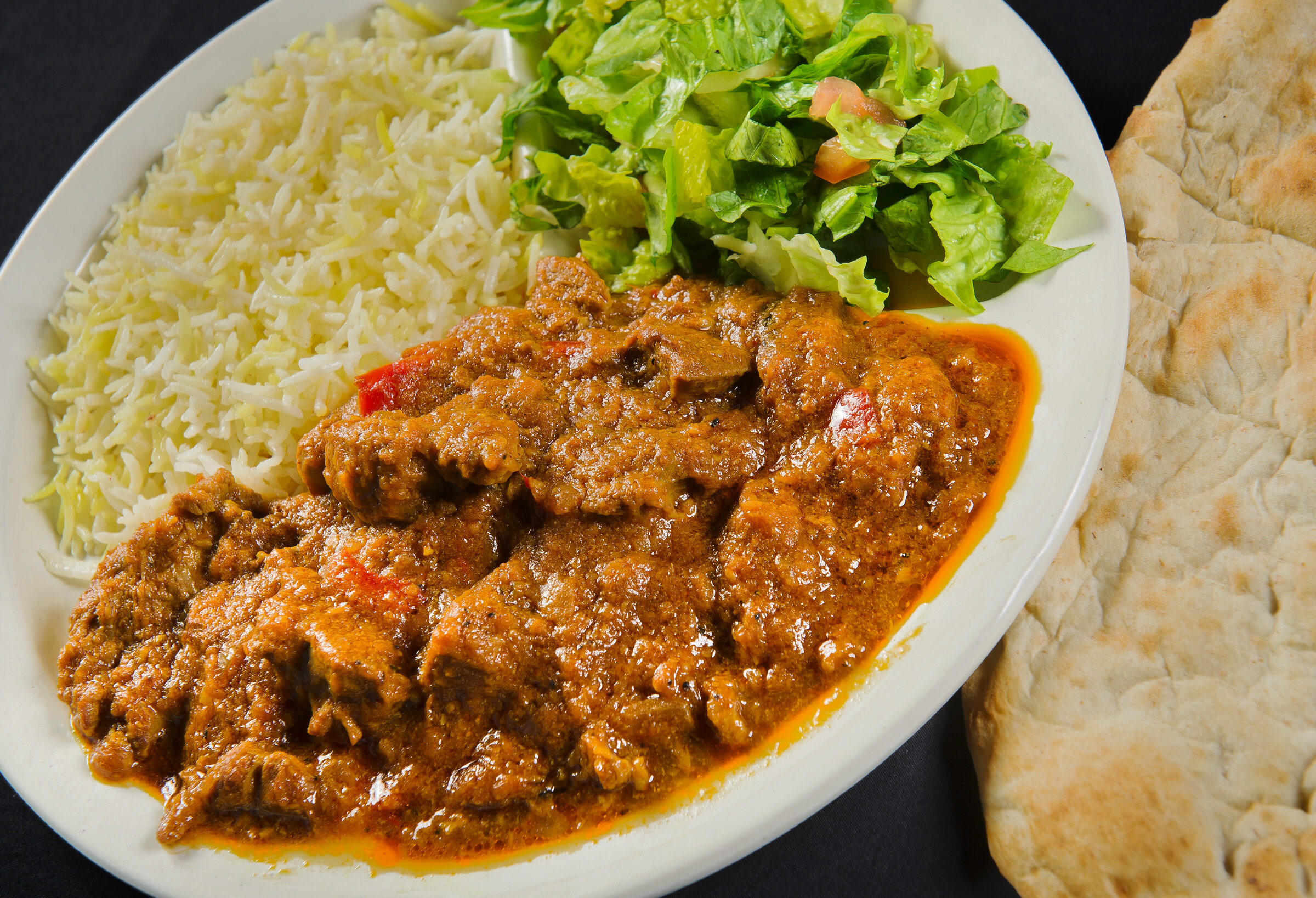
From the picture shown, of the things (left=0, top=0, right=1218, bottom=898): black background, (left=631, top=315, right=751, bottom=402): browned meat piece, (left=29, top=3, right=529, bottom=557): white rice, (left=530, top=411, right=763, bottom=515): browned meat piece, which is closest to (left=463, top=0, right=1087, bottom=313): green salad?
(left=631, top=315, right=751, bottom=402): browned meat piece

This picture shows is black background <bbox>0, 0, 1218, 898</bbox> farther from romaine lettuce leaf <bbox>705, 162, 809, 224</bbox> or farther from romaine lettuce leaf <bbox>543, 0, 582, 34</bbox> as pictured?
romaine lettuce leaf <bbox>543, 0, 582, 34</bbox>

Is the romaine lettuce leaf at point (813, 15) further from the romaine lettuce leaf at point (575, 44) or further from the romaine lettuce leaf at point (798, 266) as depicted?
the romaine lettuce leaf at point (575, 44)

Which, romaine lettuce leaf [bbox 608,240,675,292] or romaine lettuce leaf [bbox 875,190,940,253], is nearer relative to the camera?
romaine lettuce leaf [bbox 875,190,940,253]

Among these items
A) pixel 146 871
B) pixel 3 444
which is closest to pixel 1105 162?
pixel 146 871

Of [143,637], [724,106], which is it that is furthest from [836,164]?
[143,637]

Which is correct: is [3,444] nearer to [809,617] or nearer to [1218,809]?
[809,617]
